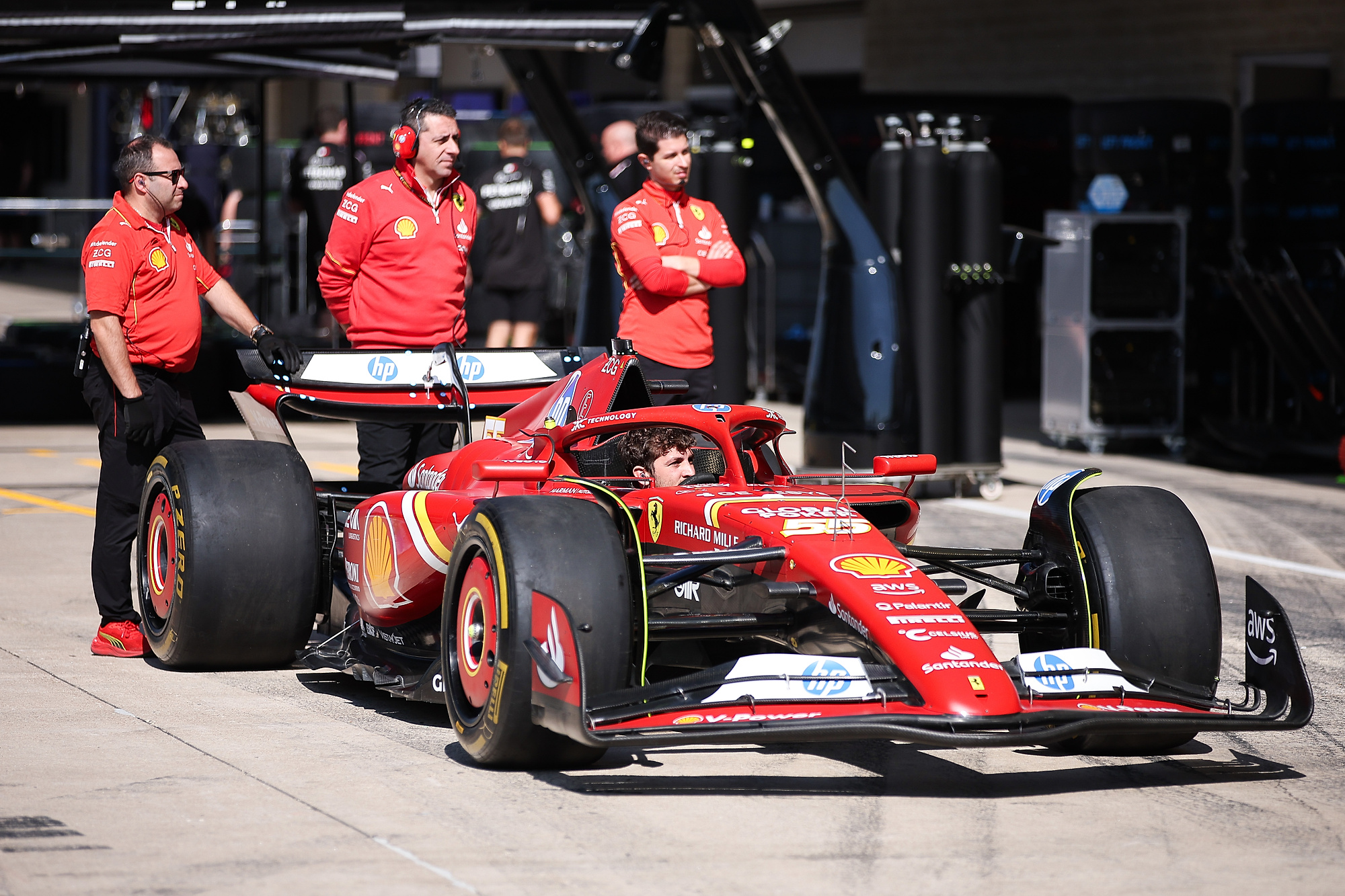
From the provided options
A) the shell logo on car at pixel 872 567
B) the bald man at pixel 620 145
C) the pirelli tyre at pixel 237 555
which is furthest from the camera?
the bald man at pixel 620 145

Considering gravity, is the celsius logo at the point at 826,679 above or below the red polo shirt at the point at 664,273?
below

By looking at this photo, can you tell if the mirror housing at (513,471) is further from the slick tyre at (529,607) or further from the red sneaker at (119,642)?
the red sneaker at (119,642)

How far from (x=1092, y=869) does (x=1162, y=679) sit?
3.07 feet

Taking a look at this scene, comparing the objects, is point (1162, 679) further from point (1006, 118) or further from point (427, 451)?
point (1006, 118)

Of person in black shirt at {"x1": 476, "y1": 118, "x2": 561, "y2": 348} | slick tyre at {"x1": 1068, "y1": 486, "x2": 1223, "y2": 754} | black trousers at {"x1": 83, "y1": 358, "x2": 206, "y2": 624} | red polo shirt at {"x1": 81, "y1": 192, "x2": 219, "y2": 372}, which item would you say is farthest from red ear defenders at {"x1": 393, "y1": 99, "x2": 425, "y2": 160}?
person in black shirt at {"x1": 476, "y1": 118, "x2": 561, "y2": 348}

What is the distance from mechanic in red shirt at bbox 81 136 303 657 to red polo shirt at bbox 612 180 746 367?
1514mm

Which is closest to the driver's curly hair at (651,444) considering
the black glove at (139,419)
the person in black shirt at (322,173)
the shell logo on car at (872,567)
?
the shell logo on car at (872,567)

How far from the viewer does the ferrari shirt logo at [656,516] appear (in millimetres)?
5789

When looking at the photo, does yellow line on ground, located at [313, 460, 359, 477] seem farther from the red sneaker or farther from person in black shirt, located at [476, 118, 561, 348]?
the red sneaker

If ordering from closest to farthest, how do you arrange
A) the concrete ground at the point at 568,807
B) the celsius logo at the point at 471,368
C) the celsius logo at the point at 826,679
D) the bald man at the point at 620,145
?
1. the concrete ground at the point at 568,807
2. the celsius logo at the point at 826,679
3. the celsius logo at the point at 471,368
4. the bald man at the point at 620,145


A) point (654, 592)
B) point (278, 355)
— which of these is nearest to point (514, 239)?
point (278, 355)

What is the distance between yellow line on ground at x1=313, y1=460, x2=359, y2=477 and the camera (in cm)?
1242

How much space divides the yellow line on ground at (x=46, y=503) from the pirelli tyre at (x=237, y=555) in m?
4.34

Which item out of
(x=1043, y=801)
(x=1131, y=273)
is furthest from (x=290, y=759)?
(x=1131, y=273)
